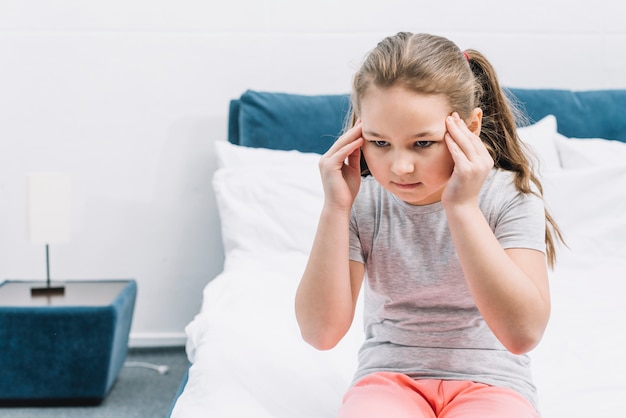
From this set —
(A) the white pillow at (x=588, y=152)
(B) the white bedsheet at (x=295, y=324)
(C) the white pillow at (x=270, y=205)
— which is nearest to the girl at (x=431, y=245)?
Result: (B) the white bedsheet at (x=295, y=324)

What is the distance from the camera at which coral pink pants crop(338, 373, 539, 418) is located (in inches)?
37.8

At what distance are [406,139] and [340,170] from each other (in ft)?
0.51

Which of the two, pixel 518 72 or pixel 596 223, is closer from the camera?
pixel 596 223

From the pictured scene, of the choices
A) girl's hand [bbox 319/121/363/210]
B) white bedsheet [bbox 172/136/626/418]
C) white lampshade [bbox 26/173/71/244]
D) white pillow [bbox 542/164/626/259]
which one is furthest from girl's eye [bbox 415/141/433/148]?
white lampshade [bbox 26/173/71/244]

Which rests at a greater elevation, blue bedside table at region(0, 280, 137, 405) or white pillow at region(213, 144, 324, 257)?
white pillow at region(213, 144, 324, 257)

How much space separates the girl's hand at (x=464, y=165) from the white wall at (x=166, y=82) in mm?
1539

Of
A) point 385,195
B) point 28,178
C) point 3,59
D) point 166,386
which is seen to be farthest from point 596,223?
point 3,59

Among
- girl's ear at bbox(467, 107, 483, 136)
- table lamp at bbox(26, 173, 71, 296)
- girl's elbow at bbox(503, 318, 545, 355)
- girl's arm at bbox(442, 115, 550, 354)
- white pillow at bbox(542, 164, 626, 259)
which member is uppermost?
girl's ear at bbox(467, 107, 483, 136)

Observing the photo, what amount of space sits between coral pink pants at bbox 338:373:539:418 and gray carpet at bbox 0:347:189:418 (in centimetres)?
112

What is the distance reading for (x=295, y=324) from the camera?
1.56 meters

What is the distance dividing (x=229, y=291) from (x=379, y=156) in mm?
803

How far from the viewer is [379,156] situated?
1.04 metres

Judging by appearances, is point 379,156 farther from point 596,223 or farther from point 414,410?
point 596,223

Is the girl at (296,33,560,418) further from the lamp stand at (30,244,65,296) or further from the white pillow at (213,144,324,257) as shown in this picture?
the lamp stand at (30,244,65,296)
